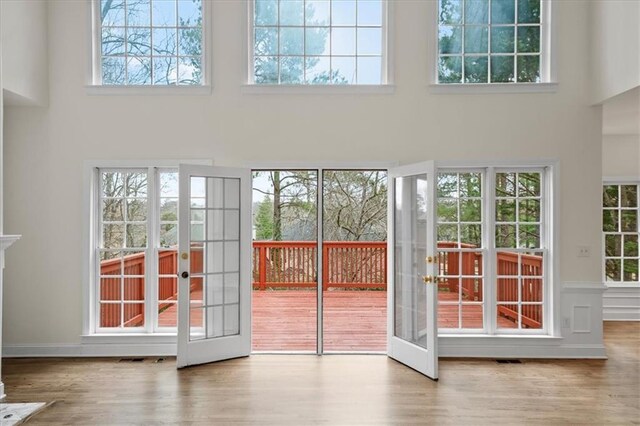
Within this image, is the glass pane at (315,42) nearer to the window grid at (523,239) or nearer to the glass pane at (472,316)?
the window grid at (523,239)

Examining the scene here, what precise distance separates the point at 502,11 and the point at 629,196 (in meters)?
3.51

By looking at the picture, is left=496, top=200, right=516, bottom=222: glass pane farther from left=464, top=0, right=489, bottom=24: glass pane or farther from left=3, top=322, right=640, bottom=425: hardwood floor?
left=464, top=0, right=489, bottom=24: glass pane

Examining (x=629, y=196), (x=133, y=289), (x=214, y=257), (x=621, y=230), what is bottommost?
(x=133, y=289)

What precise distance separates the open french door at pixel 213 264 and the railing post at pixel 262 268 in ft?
12.2

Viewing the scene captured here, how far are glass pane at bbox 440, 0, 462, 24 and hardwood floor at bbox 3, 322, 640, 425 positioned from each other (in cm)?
357

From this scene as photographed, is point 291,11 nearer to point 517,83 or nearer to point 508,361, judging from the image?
point 517,83

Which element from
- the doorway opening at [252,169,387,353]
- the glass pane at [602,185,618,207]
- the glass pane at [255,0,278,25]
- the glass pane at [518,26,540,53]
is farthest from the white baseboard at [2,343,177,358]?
the glass pane at [602,185,618,207]

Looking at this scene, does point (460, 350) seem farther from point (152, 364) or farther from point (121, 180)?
point (121, 180)

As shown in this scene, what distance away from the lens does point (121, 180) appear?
5000 mm

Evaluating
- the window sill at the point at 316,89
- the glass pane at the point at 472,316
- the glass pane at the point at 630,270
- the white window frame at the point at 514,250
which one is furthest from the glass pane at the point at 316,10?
the glass pane at the point at 630,270

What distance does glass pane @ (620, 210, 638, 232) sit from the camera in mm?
6617

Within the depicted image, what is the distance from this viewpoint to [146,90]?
4.91 meters

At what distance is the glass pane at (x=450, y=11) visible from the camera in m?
4.99

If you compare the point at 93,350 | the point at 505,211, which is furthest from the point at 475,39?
the point at 93,350
